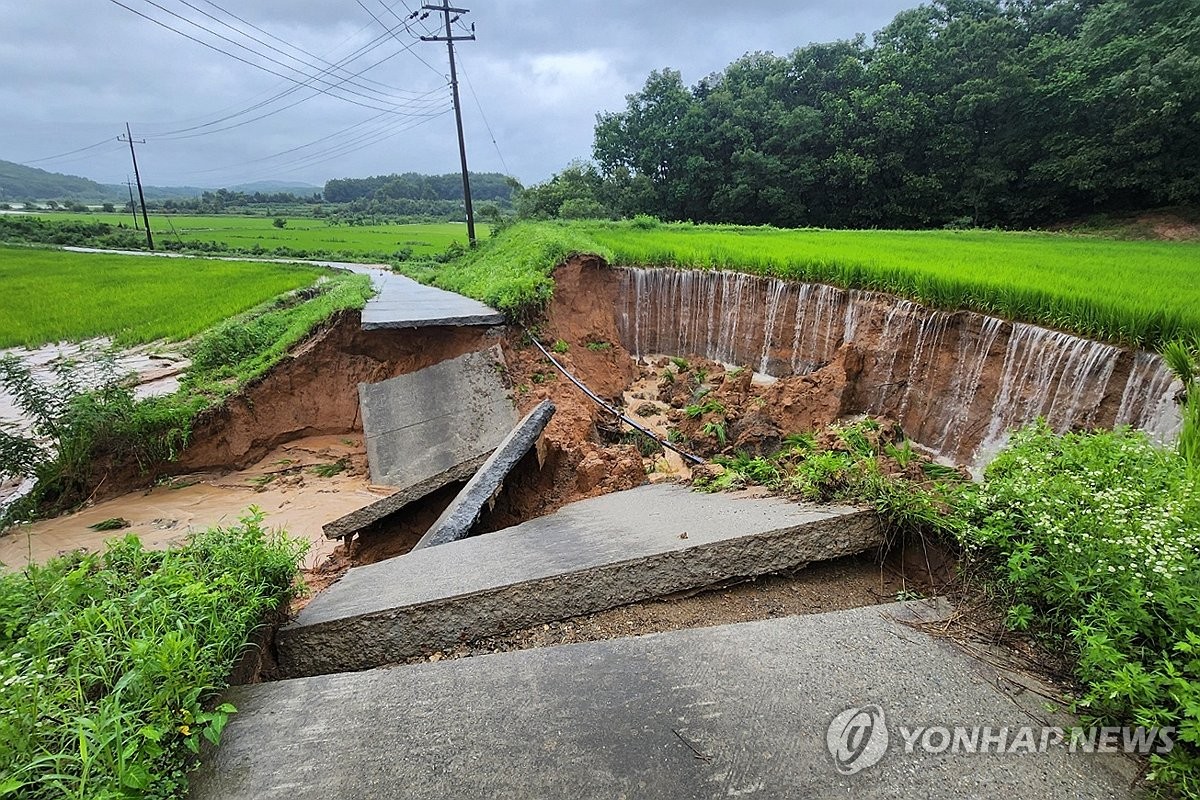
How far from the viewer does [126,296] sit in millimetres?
16094

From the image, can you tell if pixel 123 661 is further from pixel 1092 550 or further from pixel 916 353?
pixel 916 353

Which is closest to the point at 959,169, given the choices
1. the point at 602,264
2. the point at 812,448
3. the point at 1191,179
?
the point at 1191,179

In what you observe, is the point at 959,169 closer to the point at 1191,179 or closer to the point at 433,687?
the point at 1191,179

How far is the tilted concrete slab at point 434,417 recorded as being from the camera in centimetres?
698

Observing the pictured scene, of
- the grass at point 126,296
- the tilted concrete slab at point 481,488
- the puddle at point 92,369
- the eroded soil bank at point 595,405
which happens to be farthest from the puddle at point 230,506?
the grass at point 126,296

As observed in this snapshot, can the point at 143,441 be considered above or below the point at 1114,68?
below

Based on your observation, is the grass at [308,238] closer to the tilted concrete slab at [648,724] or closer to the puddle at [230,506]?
the puddle at [230,506]

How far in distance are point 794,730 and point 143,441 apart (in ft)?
26.9

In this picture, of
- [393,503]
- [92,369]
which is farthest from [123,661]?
[92,369]

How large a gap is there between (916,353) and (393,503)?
6.61 meters

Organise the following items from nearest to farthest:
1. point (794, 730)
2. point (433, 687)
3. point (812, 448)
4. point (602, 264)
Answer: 1. point (794, 730)
2. point (433, 687)
3. point (812, 448)
4. point (602, 264)

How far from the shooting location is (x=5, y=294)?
637 inches

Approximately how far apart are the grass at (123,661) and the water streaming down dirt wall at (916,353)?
586 centimetres

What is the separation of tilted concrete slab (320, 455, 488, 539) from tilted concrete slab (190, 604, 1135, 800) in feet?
8.44
